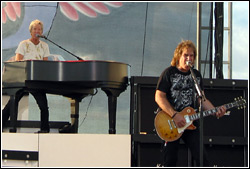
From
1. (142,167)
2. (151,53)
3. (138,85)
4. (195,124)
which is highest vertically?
(151,53)

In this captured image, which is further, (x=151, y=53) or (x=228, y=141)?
(x=151, y=53)

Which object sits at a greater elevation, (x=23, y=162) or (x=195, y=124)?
(x=195, y=124)

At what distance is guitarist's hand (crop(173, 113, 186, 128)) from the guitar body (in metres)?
0.03

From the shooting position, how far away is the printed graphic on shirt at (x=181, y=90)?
4.98 metres

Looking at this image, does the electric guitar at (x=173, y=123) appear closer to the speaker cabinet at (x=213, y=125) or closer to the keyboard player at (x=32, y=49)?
the speaker cabinet at (x=213, y=125)

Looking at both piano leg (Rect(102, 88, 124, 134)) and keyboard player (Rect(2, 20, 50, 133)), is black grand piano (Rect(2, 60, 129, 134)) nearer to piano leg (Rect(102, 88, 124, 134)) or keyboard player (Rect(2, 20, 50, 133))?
piano leg (Rect(102, 88, 124, 134))

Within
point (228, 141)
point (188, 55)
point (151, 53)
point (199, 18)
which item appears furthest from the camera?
point (151, 53)

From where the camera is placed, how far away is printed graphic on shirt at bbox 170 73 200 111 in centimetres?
498

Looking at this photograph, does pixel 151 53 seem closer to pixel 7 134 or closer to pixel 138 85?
pixel 138 85

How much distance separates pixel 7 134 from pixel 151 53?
2.75 meters

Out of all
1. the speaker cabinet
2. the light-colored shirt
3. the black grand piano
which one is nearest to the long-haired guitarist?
the speaker cabinet

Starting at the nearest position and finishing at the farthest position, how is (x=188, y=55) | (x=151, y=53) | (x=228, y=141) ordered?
(x=188, y=55)
(x=228, y=141)
(x=151, y=53)

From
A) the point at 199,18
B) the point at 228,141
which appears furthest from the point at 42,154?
the point at 199,18

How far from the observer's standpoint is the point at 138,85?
18.9 feet
